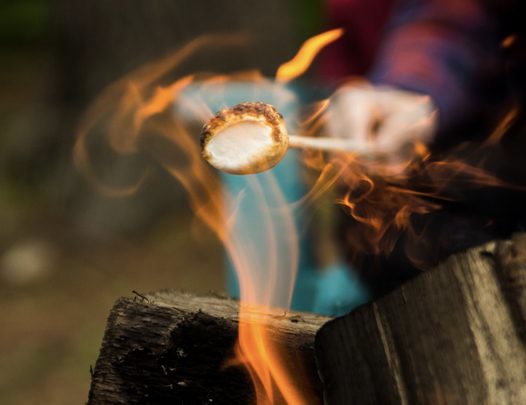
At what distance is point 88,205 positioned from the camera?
17.5 feet

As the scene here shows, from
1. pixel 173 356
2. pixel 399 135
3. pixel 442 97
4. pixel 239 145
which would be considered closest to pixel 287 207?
pixel 442 97

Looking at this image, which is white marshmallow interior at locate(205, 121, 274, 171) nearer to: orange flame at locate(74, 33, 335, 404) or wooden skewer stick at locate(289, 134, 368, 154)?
wooden skewer stick at locate(289, 134, 368, 154)

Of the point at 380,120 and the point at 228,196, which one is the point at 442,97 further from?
the point at 228,196

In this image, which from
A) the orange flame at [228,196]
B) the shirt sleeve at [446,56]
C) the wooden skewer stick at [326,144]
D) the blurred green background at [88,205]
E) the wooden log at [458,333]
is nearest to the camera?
the wooden log at [458,333]

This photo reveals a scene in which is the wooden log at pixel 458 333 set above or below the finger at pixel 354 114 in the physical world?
below

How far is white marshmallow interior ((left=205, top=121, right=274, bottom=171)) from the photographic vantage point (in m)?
1.55

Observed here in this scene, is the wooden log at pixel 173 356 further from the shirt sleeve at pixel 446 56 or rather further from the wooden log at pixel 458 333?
the shirt sleeve at pixel 446 56

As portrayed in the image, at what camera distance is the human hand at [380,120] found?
1.98 meters

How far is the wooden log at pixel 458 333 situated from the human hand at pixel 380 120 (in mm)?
799

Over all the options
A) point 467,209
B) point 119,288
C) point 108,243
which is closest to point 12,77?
point 108,243

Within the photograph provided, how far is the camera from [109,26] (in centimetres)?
541

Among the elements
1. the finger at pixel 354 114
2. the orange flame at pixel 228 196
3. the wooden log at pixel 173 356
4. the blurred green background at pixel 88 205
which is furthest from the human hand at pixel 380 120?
the blurred green background at pixel 88 205

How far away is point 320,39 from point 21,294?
3123mm

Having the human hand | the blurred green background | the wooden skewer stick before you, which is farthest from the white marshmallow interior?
the blurred green background
